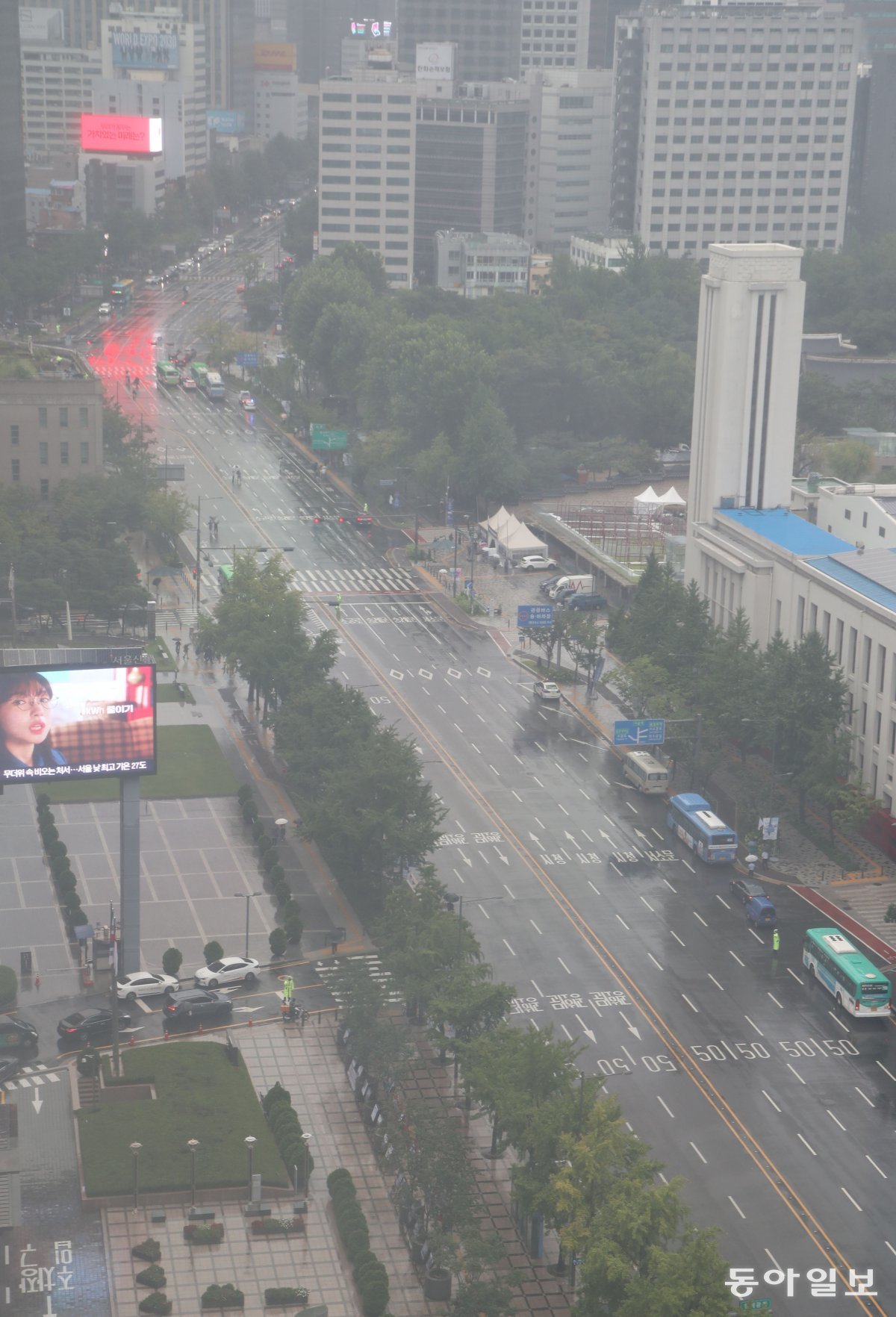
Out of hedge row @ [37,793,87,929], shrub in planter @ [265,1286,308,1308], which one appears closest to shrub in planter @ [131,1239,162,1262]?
shrub in planter @ [265,1286,308,1308]

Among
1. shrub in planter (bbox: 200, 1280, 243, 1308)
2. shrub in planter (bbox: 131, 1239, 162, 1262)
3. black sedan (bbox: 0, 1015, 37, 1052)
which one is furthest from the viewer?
black sedan (bbox: 0, 1015, 37, 1052)

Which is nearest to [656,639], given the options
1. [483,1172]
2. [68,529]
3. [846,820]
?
[846,820]

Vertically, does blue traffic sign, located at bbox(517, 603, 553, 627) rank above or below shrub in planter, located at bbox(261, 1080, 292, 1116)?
above

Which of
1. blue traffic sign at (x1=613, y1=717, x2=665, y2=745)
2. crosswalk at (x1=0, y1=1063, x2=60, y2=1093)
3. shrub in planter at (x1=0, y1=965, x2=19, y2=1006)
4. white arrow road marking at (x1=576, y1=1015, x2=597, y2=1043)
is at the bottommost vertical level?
white arrow road marking at (x1=576, y1=1015, x2=597, y2=1043)

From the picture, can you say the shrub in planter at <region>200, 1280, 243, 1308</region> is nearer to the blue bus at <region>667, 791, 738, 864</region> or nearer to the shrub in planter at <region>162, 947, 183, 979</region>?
the shrub in planter at <region>162, 947, 183, 979</region>

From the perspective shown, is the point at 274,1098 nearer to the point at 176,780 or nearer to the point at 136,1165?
the point at 136,1165

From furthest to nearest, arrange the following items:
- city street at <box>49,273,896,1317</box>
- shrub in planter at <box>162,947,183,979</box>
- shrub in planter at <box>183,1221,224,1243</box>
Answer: shrub in planter at <box>162,947,183,979</box> < city street at <box>49,273,896,1317</box> < shrub in planter at <box>183,1221,224,1243</box>

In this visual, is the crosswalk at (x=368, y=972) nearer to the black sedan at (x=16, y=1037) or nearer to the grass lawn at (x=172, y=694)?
the black sedan at (x=16, y=1037)
